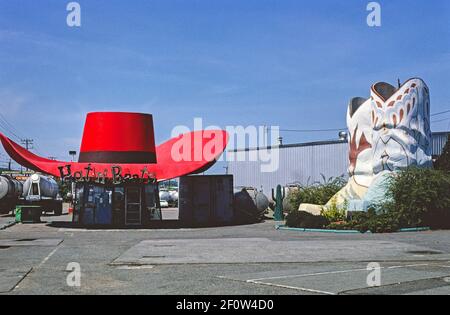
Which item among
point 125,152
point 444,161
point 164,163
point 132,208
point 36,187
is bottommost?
point 132,208

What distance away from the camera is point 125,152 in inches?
1163

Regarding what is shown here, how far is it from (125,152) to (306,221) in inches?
369

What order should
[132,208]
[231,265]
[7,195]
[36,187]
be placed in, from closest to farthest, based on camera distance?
1. [231,265]
2. [132,208]
3. [36,187]
4. [7,195]

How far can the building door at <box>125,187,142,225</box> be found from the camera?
94.5ft

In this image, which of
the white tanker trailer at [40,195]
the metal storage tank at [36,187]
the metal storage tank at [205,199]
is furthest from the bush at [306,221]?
the metal storage tank at [36,187]

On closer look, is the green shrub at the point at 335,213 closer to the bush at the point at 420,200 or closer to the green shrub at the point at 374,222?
the green shrub at the point at 374,222

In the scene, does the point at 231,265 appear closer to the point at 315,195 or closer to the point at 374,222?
the point at 374,222

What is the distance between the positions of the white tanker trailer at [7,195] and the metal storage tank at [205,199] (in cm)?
2004

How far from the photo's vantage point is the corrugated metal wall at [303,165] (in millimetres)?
51750

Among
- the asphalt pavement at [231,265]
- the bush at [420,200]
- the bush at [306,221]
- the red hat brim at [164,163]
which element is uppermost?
the red hat brim at [164,163]

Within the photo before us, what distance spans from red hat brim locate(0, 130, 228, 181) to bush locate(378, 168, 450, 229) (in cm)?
856

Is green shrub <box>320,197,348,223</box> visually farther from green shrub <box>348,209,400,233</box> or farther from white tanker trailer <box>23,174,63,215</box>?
white tanker trailer <box>23,174,63,215</box>

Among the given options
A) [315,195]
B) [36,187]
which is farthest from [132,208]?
[36,187]

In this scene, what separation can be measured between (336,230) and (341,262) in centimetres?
1004
